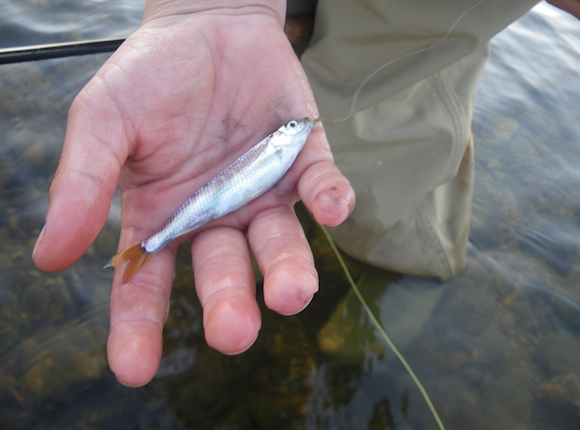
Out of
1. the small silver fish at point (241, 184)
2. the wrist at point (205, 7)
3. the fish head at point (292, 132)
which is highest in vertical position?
the wrist at point (205, 7)

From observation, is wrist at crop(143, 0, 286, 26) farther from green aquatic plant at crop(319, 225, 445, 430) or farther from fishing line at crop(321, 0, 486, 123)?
green aquatic plant at crop(319, 225, 445, 430)

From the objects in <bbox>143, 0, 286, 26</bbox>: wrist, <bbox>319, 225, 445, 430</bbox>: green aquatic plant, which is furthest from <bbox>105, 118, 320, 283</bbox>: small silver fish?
<bbox>319, 225, 445, 430</bbox>: green aquatic plant

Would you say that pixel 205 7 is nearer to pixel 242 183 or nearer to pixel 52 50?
pixel 242 183

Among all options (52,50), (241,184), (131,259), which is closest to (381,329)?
(241,184)

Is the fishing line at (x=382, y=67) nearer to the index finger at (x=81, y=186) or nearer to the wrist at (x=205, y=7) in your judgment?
the wrist at (x=205, y=7)

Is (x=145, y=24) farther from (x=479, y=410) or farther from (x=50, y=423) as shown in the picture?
(x=479, y=410)

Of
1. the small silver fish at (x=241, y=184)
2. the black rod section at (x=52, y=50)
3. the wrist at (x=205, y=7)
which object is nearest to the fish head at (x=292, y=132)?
the small silver fish at (x=241, y=184)

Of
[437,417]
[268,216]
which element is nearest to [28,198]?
[268,216]
